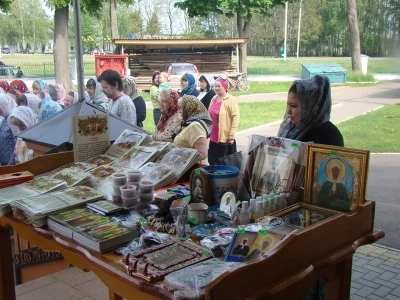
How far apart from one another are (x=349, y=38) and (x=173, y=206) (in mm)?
18727

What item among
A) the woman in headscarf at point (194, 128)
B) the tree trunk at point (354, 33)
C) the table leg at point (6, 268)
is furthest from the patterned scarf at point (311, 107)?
the tree trunk at point (354, 33)

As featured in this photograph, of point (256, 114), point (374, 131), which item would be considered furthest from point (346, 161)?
point (256, 114)

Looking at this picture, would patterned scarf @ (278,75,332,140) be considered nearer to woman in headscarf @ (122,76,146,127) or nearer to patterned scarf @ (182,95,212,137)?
patterned scarf @ (182,95,212,137)

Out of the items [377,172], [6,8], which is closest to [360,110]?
[377,172]

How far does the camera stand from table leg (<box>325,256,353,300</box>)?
1502 millimetres

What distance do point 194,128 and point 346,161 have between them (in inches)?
73.7

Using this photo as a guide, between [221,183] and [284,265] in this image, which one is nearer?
[284,265]

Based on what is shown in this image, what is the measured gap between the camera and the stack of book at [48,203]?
1633 millimetres

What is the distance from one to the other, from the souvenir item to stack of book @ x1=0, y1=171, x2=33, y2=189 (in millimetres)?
1004

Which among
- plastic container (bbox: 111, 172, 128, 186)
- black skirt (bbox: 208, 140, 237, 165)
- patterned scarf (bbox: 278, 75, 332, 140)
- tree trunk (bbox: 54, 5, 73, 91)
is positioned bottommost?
black skirt (bbox: 208, 140, 237, 165)

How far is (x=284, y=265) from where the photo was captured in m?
1.20

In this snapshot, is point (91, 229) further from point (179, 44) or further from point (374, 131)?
point (179, 44)

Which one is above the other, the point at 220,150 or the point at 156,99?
the point at 156,99

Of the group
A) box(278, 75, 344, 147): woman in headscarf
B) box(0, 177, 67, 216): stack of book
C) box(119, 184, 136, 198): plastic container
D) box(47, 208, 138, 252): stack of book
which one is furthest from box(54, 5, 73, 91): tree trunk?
box(47, 208, 138, 252): stack of book
